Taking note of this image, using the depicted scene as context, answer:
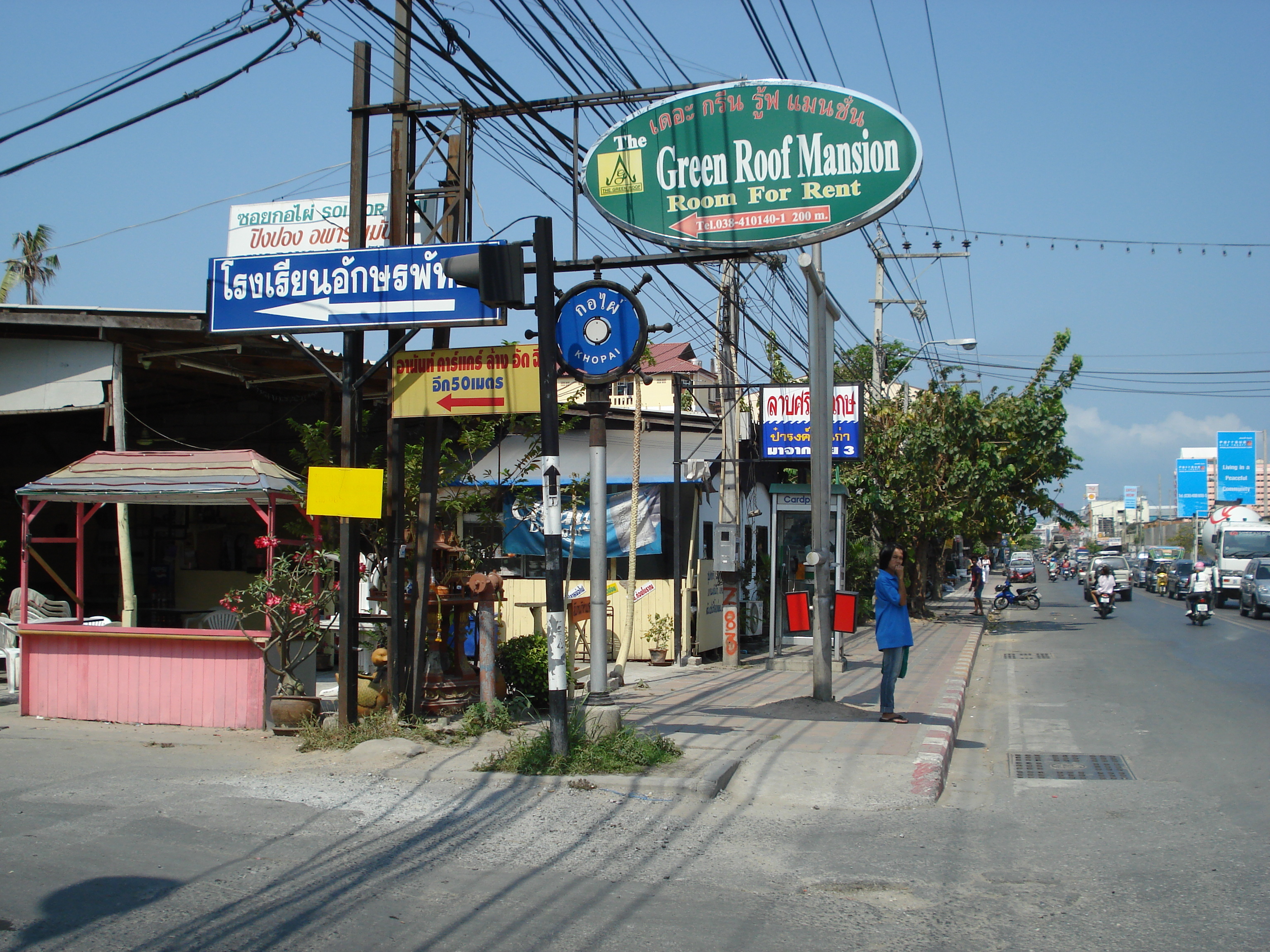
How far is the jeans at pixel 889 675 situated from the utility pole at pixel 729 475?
5.96m

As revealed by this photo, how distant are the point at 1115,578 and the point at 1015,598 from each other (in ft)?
15.2

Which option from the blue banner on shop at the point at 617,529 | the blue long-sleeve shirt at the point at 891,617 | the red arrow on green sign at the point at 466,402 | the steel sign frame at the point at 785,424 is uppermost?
the steel sign frame at the point at 785,424

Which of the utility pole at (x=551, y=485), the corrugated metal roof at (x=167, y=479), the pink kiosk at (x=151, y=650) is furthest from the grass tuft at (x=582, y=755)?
the corrugated metal roof at (x=167, y=479)

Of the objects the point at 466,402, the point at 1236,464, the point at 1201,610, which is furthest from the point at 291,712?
the point at 1236,464

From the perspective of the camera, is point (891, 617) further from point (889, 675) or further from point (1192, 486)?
point (1192, 486)

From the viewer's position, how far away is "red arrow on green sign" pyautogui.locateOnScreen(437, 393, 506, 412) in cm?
867

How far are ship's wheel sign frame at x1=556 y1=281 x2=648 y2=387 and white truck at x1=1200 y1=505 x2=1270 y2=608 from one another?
31750mm

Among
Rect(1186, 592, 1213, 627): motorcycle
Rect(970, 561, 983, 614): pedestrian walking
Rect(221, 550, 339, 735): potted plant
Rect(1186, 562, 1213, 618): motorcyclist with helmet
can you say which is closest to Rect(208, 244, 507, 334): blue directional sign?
Rect(221, 550, 339, 735): potted plant

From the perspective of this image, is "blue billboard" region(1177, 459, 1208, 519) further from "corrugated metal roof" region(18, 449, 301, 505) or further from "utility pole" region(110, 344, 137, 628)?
"corrugated metal roof" region(18, 449, 301, 505)

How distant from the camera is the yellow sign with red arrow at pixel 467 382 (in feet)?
28.3

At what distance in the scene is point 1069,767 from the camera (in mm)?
8680

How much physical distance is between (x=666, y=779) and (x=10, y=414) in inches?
427

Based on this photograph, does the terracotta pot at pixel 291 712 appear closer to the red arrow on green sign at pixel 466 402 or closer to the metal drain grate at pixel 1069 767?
the red arrow on green sign at pixel 466 402

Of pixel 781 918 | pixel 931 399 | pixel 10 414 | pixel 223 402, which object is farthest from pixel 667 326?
pixel 931 399
